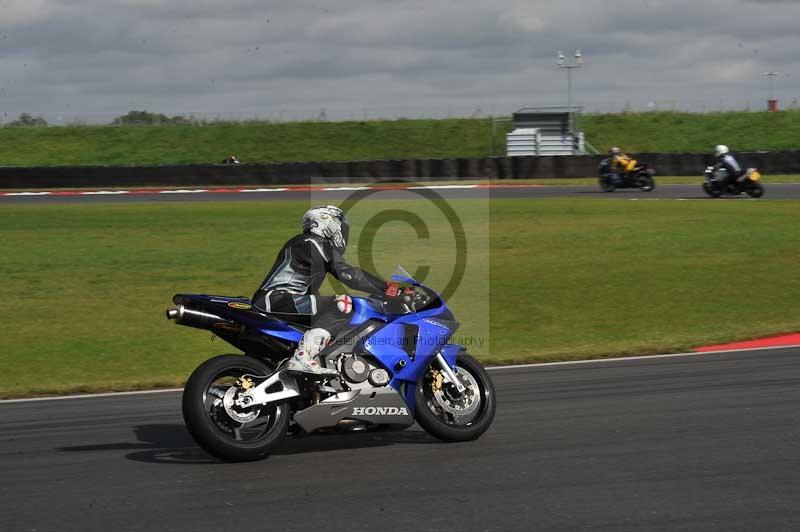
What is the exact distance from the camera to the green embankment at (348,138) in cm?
5250

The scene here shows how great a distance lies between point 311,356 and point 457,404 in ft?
3.95

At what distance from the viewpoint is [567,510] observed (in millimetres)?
5508

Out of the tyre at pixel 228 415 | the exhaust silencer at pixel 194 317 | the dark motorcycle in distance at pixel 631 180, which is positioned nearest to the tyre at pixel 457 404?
the tyre at pixel 228 415

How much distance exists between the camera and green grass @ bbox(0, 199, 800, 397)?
12.6 m

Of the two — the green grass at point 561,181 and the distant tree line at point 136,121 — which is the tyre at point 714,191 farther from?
the distant tree line at point 136,121

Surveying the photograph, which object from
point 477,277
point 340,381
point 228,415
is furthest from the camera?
point 477,277

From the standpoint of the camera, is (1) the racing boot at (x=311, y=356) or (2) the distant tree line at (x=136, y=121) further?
(2) the distant tree line at (x=136, y=121)

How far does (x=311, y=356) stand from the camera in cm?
686

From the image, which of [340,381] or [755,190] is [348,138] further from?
[340,381]

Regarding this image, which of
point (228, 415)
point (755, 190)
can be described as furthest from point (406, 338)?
point (755, 190)

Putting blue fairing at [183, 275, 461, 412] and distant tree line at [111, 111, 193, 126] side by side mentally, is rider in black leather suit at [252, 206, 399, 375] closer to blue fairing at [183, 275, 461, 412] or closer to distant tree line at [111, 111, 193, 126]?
blue fairing at [183, 275, 461, 412]

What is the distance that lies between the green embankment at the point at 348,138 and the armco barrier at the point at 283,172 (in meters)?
14.6

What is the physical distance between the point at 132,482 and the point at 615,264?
12.7 m

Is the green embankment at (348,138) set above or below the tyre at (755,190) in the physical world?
above
